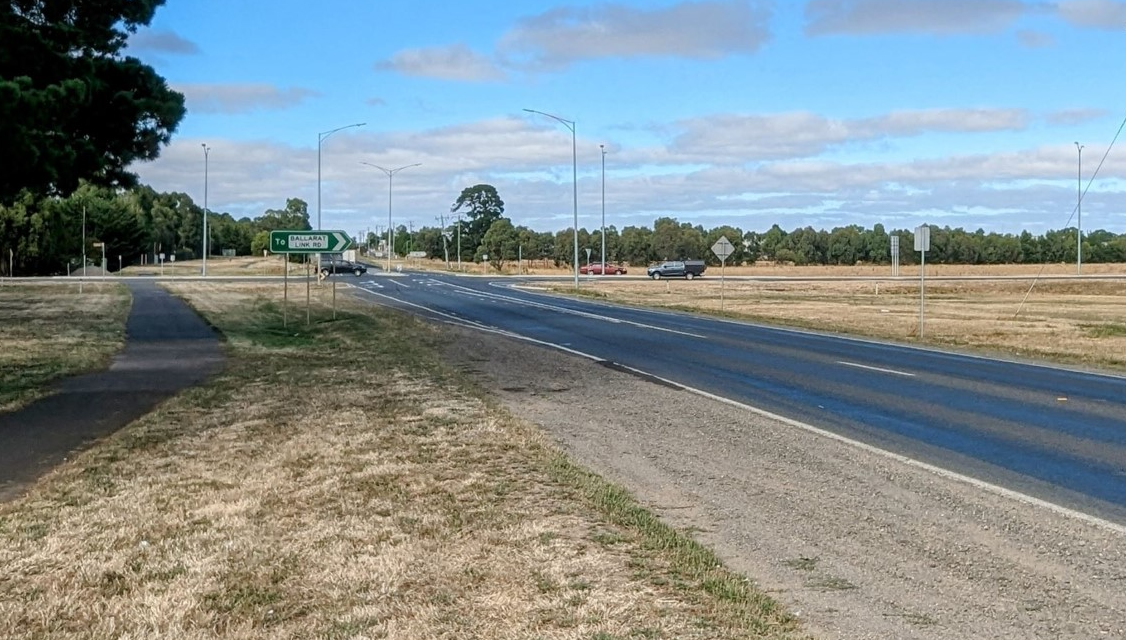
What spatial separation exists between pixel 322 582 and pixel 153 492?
2.88m

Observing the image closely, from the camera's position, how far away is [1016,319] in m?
34.2

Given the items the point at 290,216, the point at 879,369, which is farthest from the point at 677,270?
the point at 290,216

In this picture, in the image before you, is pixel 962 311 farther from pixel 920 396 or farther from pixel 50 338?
pixel 50 338

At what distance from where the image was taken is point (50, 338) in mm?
23000

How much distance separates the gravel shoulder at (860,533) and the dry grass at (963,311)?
1258 centimetres

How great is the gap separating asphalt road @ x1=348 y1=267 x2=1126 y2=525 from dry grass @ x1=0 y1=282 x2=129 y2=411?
29.4 ft

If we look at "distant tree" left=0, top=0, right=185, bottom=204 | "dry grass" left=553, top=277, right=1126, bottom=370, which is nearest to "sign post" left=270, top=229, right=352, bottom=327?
"distant tree" left=0, top=0, right=185, bottom=204

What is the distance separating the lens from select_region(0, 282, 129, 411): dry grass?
15359 millimetres

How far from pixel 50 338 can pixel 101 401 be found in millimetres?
11115

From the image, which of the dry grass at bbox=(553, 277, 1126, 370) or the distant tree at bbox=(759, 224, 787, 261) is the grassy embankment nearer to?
the dry grass at bbox=(553, 277, 1126, 370)

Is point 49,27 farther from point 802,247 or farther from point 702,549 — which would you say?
point 802,247

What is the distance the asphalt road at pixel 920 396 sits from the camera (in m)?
9.10

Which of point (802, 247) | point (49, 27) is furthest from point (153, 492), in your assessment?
point (802, 247)

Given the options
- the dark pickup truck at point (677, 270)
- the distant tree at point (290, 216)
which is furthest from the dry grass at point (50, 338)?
the distant tree at point (290, 216)
